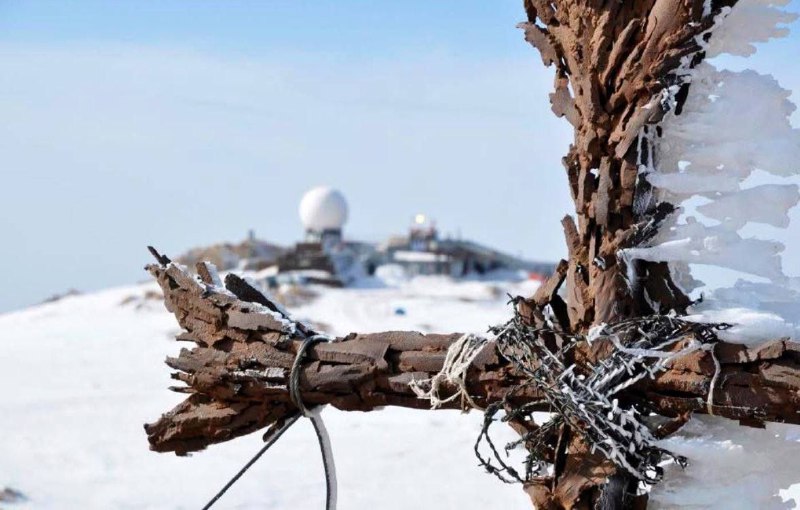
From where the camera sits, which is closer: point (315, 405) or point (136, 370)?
point (315, 405)

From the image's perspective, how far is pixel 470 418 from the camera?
6.73 m

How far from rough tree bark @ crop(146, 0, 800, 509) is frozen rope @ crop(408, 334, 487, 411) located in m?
0.02

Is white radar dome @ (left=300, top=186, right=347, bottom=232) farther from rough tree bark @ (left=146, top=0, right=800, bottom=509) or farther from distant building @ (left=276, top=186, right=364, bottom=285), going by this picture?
rough tree bark @ (left=146, top=0, right=800, bottom=509)

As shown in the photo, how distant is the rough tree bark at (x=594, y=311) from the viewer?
185cm

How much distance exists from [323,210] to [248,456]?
15662 millimetres

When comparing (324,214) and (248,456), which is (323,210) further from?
(248,456)

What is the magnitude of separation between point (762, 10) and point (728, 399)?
834mm

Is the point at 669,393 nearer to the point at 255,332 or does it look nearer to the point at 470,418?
the point at 255,332

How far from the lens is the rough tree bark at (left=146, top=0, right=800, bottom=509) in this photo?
6.08 ft

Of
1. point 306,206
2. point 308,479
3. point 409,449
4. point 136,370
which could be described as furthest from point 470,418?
point 306,206

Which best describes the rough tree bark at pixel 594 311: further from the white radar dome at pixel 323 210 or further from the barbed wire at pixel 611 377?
the white radar dome at pixel 323 210

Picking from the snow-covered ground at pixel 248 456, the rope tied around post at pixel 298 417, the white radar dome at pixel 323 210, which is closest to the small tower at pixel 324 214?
the white radar dome at pixel 323 210

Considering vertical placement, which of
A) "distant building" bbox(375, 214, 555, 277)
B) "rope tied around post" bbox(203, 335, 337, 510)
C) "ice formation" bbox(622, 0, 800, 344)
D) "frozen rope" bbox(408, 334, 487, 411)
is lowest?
"distant building" bbox(375, 214, 555, 277)

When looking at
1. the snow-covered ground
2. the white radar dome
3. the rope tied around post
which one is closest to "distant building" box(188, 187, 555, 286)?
the white radar dome
